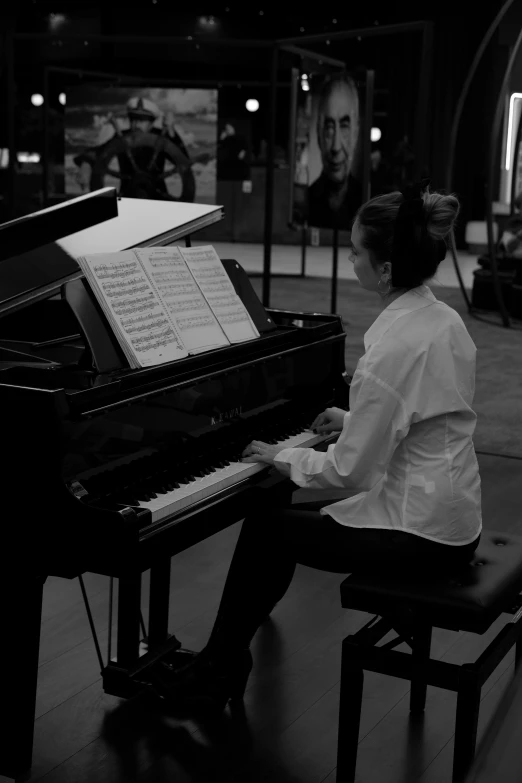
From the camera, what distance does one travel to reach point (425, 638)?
233cm

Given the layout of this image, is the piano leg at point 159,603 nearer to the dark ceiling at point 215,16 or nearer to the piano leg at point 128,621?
the piano leg at point 128,621

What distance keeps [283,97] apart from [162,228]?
1502 centimetres

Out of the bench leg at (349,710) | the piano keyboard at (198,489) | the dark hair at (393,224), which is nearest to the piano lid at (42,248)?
the piano keyboard at (198,489)

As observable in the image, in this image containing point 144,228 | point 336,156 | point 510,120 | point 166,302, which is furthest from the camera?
point 510,120

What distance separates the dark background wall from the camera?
16.5m

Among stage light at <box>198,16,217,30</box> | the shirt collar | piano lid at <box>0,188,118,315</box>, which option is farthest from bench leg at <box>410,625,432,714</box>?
stage light at <box>198,16,217,30</box>

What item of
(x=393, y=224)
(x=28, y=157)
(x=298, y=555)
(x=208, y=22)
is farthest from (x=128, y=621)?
(x=208, y=22)

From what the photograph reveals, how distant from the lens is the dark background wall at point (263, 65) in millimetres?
16531

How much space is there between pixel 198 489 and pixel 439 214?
0.80 meters

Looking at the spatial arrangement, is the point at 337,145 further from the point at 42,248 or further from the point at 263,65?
the point at 263,65

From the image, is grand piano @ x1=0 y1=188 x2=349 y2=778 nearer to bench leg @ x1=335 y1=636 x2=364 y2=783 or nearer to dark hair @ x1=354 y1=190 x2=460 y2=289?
bench leg @ x1=335 y1=636 x2=364 y2=783

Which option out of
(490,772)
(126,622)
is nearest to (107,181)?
(126,622)

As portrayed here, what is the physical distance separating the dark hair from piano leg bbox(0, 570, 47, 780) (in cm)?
A: 101

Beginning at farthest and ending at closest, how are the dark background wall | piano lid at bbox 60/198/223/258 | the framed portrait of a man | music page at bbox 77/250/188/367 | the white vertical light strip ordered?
the dark background wall < the white vertical light strip < the framed portrait of a man < piano lid at bbox 60/198/223/258 < music page at bbox 77/250/188/367
